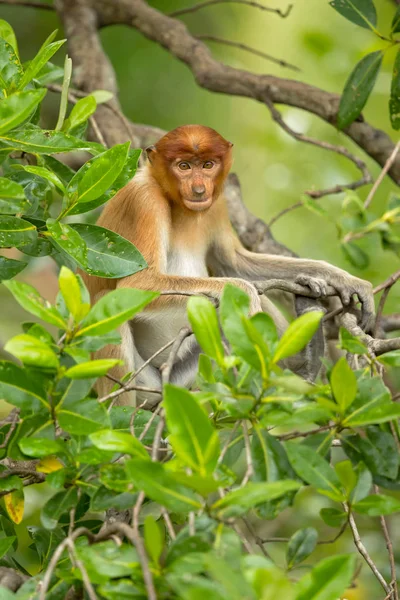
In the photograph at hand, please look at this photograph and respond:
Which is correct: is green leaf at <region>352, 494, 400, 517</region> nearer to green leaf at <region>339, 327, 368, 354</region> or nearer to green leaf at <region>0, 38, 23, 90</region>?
green leaf at <region>339, 327, 368, 354</region>

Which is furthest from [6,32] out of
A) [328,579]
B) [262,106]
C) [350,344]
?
[262,106]

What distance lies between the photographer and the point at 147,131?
4152 mm

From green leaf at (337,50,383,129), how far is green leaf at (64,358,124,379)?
89.1 inches

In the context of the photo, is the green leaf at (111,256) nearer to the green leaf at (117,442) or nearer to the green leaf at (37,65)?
the green leaf at (37,65)

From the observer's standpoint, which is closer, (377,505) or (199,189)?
(377,505)

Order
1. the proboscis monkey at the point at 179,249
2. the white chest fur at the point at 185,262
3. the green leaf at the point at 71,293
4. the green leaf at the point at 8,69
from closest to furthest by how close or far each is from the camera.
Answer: the green leaf at the point at 71,293 → the green leaf at the point at 8,69 → the proboscis monkey at the point at 179,249 → the white chest fur at the point at 185,262

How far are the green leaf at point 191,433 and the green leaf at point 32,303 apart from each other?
12.3 inches

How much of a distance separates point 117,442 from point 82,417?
0.40 ft

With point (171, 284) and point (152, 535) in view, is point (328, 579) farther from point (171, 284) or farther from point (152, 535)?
point (171, 284)

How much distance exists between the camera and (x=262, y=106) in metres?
5.61

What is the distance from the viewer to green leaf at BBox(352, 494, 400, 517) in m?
1.37

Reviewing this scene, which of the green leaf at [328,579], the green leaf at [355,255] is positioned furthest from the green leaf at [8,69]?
the green leaf at [355,255]

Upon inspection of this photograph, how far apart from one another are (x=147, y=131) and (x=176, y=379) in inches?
58.1

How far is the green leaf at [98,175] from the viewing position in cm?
167
